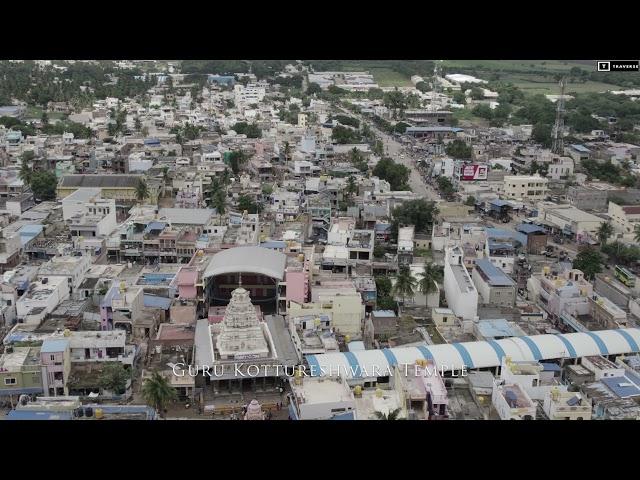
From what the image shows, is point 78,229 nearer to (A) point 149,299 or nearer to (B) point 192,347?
(A) point 149,299

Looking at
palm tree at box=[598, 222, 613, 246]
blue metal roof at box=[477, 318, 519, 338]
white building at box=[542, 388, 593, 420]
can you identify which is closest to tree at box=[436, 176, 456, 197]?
palm tree at box=[598, 222, 613, 246]

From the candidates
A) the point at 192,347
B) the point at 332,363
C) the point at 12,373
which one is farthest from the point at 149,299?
the point at 332,363

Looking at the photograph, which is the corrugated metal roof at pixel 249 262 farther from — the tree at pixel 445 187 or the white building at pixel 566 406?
the tree at pixel 445 187

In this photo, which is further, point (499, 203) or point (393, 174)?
point (393, 174)

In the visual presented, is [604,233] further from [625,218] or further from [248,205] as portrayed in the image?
[248,205]

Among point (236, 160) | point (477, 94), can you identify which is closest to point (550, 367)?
point (236, 160)

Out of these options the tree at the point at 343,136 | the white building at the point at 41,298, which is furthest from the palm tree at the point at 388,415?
the tree at the point at 343,136

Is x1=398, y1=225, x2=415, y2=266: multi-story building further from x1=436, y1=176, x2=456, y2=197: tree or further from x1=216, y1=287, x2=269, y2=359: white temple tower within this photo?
x1=436, y1=176, x2=456, y2=197: tree
